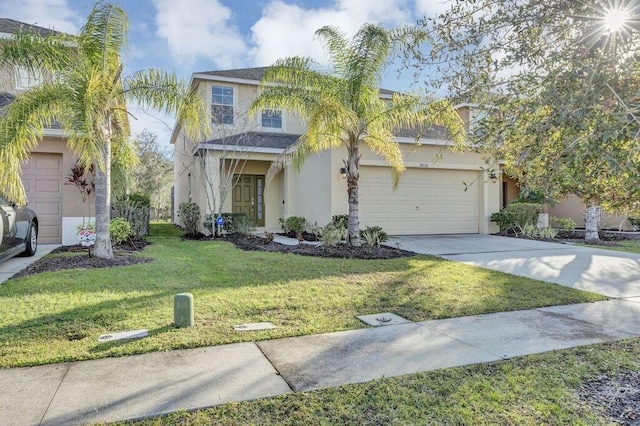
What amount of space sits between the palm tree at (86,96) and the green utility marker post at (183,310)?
4364 millimetres

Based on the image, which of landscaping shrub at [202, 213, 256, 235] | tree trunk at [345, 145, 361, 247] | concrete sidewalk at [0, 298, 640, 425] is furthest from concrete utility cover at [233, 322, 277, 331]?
landscaping shrub at [202, 213, 256, 235]

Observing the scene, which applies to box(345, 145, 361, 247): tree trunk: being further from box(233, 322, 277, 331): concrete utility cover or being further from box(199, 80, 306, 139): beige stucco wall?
box(233, 322, 277, 331): concrete utility cover

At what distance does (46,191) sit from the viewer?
461 inches

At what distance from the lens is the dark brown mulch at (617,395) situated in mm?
2906

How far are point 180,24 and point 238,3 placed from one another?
1.64 m

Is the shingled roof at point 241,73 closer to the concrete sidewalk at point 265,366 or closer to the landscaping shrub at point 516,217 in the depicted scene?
the landscaping shrub at point 516,217

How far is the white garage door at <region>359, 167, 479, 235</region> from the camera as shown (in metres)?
14.3

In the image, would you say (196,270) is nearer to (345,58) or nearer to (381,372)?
(381,372)

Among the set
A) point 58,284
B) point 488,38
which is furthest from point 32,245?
point 488,38

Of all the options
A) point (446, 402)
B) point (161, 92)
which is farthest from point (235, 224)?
point (446, 402)


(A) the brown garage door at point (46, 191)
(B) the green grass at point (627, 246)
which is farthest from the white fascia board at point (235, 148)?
(B) the green grass at point (627, 246)

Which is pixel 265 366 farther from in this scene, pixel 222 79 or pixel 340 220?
pixel 222 79

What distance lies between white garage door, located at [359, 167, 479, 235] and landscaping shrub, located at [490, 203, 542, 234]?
86 cm

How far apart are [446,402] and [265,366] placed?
5.01 ft
